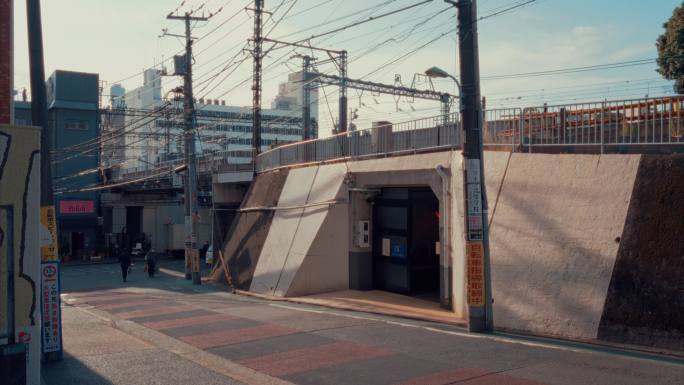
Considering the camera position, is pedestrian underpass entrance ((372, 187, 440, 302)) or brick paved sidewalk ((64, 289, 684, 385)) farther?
pedestrian underpass entrance ((372, 187, 440, 302))

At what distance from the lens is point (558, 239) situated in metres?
11.2

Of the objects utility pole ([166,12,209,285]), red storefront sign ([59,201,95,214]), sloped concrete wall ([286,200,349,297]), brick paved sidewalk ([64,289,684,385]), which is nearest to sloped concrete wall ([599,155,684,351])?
brick paved sidewalk ([64,289,684,385])

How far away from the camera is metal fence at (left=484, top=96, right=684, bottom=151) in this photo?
11.3 metres

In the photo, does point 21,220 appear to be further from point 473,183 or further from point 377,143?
point 377,143

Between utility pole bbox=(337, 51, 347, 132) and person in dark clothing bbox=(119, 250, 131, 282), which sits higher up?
utility pole bbox=(337, 51, 347, 132)

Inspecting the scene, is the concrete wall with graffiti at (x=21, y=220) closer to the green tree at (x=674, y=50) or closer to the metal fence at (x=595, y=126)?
the metal fence at (x=595, y=126)

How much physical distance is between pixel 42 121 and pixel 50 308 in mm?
3204

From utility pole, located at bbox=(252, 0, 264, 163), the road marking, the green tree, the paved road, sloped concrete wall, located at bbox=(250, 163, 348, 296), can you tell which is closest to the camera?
the paved road

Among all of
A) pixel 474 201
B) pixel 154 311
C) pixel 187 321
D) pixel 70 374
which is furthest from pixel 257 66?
pixel 70 374

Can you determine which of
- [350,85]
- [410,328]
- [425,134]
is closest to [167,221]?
[350,85]

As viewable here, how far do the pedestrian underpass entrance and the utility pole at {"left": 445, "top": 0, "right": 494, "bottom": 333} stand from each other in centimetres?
642

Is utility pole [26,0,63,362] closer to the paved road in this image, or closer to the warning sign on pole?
the paved road

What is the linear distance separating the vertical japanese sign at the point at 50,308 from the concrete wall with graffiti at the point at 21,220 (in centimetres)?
316

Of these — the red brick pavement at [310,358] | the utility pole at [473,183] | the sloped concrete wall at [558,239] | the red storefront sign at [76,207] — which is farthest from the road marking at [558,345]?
the red storefront sign at [76,207]
